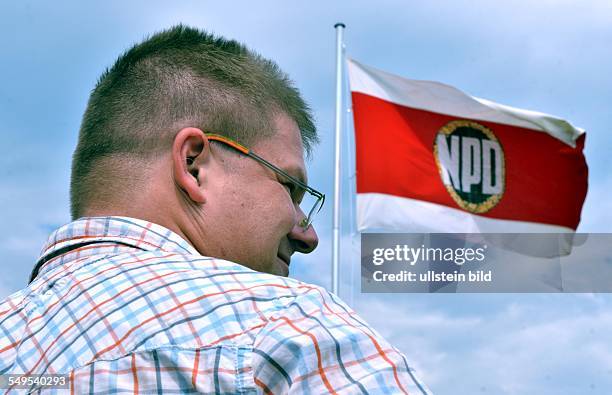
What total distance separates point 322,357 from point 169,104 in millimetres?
1015

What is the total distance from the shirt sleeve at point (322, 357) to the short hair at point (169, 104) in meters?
0.73

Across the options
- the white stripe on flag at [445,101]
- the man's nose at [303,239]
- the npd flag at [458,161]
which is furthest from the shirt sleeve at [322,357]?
the white stripe on flag at [445,101]

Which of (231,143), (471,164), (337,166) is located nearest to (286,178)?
(231,143)

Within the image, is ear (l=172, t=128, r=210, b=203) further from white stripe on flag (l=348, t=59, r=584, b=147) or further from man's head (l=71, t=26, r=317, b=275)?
white stripe on flag (l=348, t=59, r=584, b=147)

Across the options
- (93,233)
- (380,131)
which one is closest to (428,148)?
(380,131)

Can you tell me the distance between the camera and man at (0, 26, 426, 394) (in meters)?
1.18

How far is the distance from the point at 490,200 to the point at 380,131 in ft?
5.68

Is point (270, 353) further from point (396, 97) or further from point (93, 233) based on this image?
point (396, 97)

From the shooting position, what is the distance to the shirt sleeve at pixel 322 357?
45.5 inches

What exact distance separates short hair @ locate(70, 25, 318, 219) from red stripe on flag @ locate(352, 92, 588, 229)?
783cm

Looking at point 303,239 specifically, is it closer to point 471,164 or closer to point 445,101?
point 471,164

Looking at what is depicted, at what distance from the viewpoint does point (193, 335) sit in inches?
47.3

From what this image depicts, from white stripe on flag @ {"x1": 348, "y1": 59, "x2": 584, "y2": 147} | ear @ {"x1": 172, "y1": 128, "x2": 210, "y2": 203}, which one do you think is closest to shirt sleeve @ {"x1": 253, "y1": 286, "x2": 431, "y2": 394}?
ear @ {"x1": 172, "y1": 128, "x2": 210, "y2": 203}

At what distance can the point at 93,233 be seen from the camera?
159 centimetres
